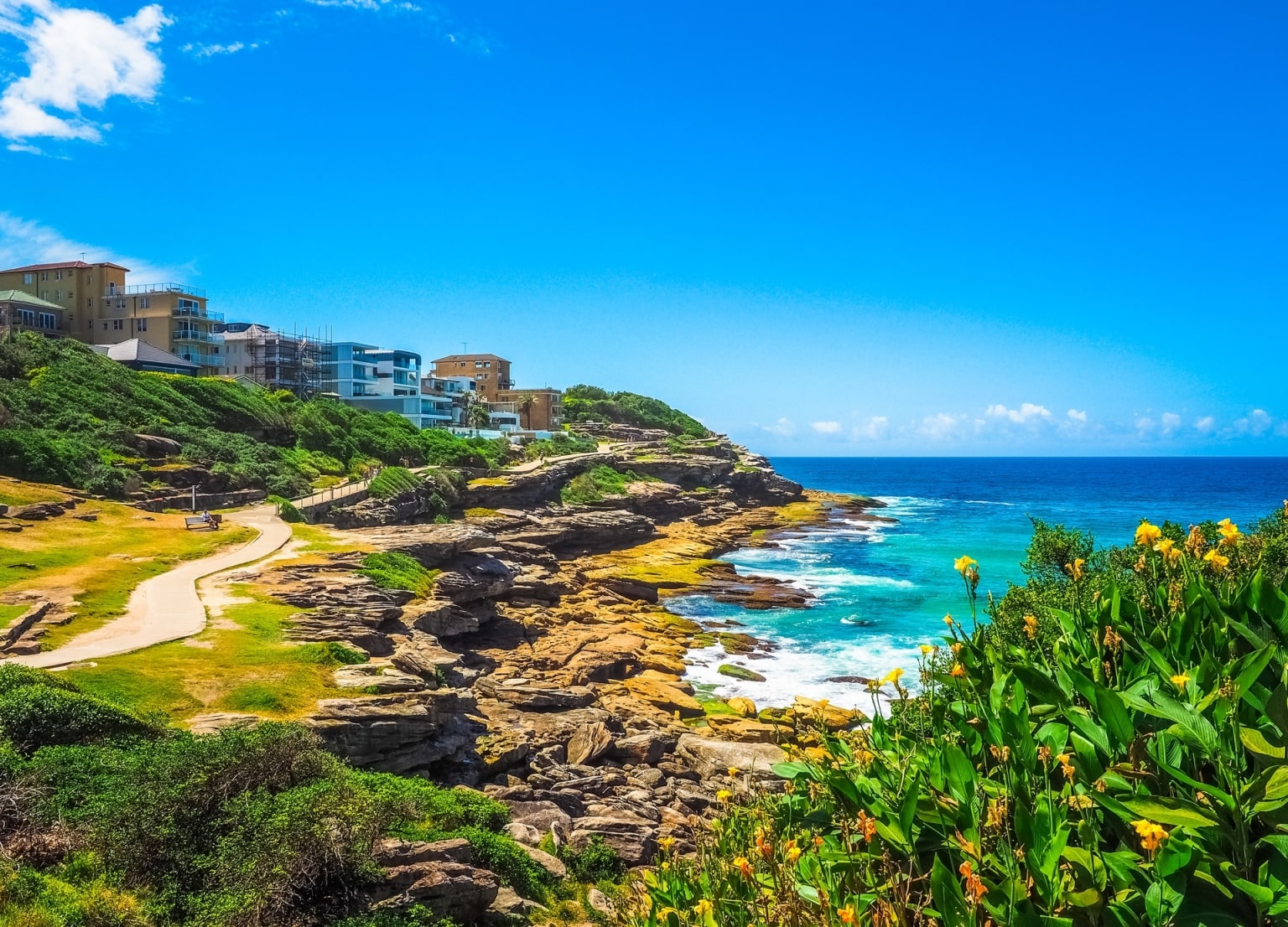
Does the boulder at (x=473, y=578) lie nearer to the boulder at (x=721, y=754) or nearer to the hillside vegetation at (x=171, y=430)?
the boulder at (x=721, y=754)

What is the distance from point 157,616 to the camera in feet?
66.4

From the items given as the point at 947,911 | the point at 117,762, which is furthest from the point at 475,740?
the point at 947,911

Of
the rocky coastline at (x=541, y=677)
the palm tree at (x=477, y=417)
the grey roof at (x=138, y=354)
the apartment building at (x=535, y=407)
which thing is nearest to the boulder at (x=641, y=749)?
the rocky coastline at (x=541, y=677)

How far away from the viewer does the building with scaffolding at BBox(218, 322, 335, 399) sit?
244 ft

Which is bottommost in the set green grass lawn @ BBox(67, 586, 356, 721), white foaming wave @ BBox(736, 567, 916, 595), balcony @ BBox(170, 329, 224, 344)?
white foaming wave @ BBox(736, 567, 916, 595)

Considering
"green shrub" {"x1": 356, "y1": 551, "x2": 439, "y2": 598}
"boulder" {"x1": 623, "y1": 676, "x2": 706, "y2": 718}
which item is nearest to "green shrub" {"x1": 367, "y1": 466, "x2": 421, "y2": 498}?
"green shrub" {"x1": 356, "y1": 551, "x2": 439, "y2": 598}

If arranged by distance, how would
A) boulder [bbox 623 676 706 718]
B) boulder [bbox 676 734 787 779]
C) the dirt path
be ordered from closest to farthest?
the dirt path, boulder [bbox 676 734 787 779], boulder [bbox 623 676 706 718]

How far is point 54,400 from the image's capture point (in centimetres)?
4384

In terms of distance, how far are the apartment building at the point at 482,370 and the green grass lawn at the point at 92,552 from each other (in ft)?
273

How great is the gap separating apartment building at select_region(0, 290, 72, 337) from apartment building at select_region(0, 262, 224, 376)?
765mm

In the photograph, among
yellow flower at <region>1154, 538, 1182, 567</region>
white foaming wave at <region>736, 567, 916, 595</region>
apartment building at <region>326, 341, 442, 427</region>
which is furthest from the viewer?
apartment building at <region>326, 341, 442, 427</region>

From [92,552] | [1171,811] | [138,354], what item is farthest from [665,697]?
[138,354]

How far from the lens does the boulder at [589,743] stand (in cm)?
1959

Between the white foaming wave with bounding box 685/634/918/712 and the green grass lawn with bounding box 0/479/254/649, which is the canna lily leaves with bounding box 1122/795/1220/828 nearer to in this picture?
the green grass lawn with bounding box 0/479/254/649
